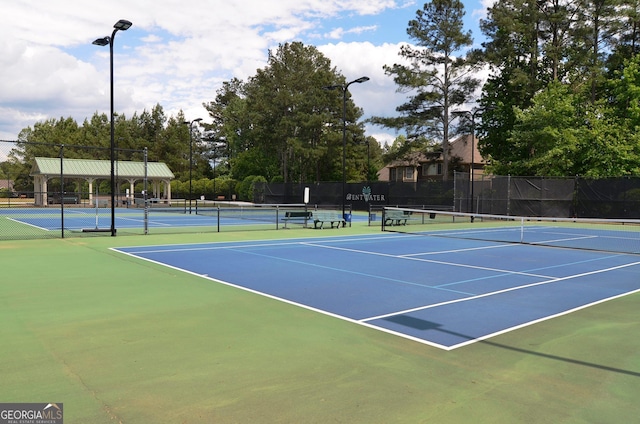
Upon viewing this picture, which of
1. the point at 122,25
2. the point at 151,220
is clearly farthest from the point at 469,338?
the point at 151,220

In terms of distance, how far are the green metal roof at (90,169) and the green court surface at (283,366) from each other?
141ft

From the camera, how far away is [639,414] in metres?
4.05

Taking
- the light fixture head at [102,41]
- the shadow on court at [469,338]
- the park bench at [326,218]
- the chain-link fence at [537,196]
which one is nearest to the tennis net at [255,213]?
the park bench at [326,218]

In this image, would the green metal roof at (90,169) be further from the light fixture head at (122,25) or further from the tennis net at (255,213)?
the light fixture head at (122,25)

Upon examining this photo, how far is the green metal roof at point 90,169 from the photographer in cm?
4803

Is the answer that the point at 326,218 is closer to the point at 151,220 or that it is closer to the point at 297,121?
the point at 151,220

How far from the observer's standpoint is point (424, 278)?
1036cm

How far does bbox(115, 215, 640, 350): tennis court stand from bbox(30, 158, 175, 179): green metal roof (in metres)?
37.1

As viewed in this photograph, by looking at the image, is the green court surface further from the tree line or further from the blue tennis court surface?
the tree line

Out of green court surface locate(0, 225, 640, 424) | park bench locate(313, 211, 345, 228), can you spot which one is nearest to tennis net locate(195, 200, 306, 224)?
park bench locate(313, 211, 345, 228)

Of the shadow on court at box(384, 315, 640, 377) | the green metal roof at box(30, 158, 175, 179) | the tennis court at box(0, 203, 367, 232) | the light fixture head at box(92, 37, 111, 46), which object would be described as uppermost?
the light fixture head at box(92, 37, 111, 46)

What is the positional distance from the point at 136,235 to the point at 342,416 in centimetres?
1679

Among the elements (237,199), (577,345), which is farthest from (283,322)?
(237,199)

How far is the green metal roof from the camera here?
4803 centimetres
